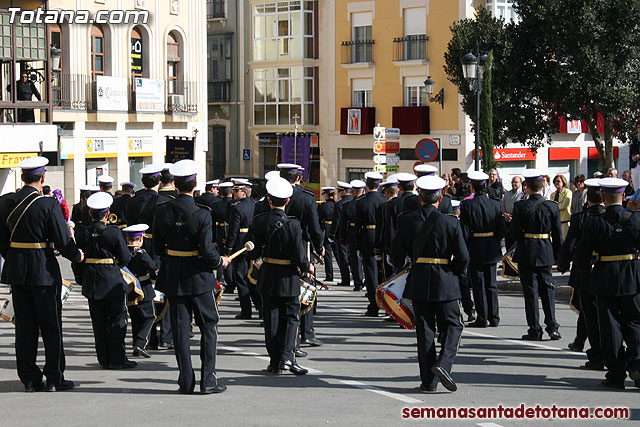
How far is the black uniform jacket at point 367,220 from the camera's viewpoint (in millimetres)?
14469

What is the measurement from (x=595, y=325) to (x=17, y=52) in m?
27.4

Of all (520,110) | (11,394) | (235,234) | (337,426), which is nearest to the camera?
(337,426)

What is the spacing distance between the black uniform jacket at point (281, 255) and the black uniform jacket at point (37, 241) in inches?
74.2

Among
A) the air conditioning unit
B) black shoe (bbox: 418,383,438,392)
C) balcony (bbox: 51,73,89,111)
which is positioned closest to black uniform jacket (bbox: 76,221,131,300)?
black shoe (bbox: 418,383,438,392)

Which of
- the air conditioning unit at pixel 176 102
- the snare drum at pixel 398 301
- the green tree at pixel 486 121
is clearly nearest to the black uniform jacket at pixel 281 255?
the snare drum at pixel 398 301

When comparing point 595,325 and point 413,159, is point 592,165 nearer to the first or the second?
point 413,159

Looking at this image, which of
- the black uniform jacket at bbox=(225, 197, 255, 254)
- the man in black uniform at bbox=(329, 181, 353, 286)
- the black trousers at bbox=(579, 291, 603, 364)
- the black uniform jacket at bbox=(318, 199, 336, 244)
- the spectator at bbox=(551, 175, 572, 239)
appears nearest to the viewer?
the black trousers at bbox=(579, 291, 603, 364)

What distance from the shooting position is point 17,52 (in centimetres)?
3347

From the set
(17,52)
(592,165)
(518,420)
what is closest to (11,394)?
(518,420)

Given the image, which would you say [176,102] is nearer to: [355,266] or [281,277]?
[355,266]

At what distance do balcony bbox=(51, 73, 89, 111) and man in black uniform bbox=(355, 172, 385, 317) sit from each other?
2313 cm

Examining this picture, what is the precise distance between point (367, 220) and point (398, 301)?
4574 millimetres

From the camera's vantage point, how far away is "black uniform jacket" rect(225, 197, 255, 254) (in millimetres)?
14641

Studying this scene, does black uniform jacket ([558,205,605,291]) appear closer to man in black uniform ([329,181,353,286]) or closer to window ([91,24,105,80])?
man in black uniform ([329,181,353,286])
